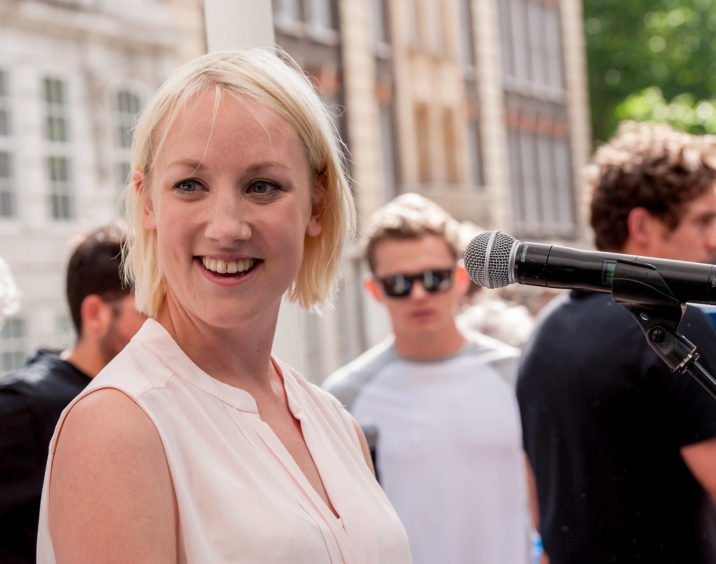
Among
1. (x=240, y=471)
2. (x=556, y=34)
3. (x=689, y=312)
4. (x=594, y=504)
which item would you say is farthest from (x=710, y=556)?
(x=556, y=34)

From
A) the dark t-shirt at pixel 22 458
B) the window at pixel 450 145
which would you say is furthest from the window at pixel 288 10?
the dark t-shirt at pixel 22 458

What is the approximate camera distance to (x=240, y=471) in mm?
1726

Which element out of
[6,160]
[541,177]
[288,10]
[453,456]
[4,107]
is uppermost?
[288,10]

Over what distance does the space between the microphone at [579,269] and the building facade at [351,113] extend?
858 mm

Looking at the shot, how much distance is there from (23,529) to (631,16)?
1259 inches

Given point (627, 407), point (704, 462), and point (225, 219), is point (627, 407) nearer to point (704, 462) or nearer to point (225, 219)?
point (704, 462)

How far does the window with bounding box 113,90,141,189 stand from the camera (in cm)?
1480

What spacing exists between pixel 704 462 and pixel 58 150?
41.0 feet

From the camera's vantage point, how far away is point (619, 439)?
2.80m

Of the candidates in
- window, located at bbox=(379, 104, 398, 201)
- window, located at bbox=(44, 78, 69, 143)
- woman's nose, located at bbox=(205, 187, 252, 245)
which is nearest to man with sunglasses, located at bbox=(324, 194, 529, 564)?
woman's nose, located at bbox=(205, 187, 252, 245)

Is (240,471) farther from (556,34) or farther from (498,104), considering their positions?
(556,34)

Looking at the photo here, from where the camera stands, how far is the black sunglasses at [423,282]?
4363mm

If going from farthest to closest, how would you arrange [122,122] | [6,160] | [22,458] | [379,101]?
[379,101] → [122,122] → [6,160] → [22,458]

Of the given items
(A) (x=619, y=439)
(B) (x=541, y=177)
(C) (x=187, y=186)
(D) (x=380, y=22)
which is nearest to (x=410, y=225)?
(A) (x=619, y=439)
